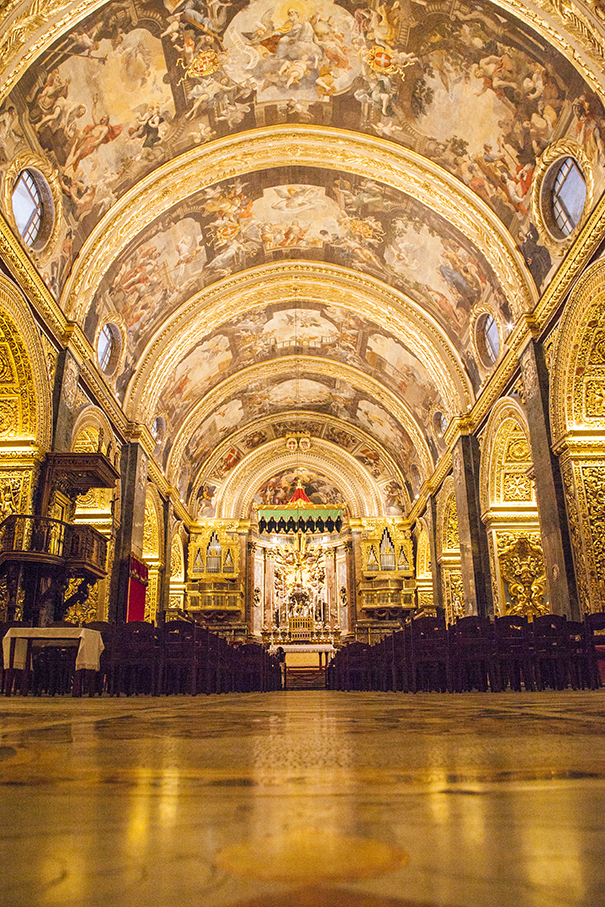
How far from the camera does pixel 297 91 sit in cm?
1280

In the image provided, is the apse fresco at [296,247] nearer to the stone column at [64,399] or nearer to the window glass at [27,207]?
the stone column at [64,399]

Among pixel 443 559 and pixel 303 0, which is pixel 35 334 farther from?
pixel 443 559

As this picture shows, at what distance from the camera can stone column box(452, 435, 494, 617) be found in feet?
49.6

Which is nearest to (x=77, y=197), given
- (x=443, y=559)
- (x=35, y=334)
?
(x=35, y=334)

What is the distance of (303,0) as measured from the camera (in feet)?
36.3

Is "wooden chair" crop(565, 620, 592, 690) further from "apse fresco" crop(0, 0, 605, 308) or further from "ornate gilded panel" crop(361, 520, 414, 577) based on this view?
"ornate gilded panel" crop(361, 520, 414, 577)

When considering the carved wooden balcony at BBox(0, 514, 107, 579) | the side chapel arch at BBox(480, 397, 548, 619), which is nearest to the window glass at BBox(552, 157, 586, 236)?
the side chapel arch at BBox(480, 397, 548, 619)

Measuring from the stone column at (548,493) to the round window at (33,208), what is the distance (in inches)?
365

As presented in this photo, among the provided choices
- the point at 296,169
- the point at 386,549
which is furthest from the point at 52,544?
the point at 386,549

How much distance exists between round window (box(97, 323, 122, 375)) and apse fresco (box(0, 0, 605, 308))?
2.60 meters

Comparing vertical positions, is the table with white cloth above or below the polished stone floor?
above

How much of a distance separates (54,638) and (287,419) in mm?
19394

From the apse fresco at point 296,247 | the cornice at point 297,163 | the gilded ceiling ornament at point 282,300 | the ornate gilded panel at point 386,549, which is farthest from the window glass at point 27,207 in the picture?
the ornate gilded panel at point 386,549

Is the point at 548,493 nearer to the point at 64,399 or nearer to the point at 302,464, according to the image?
the point at 64,399
